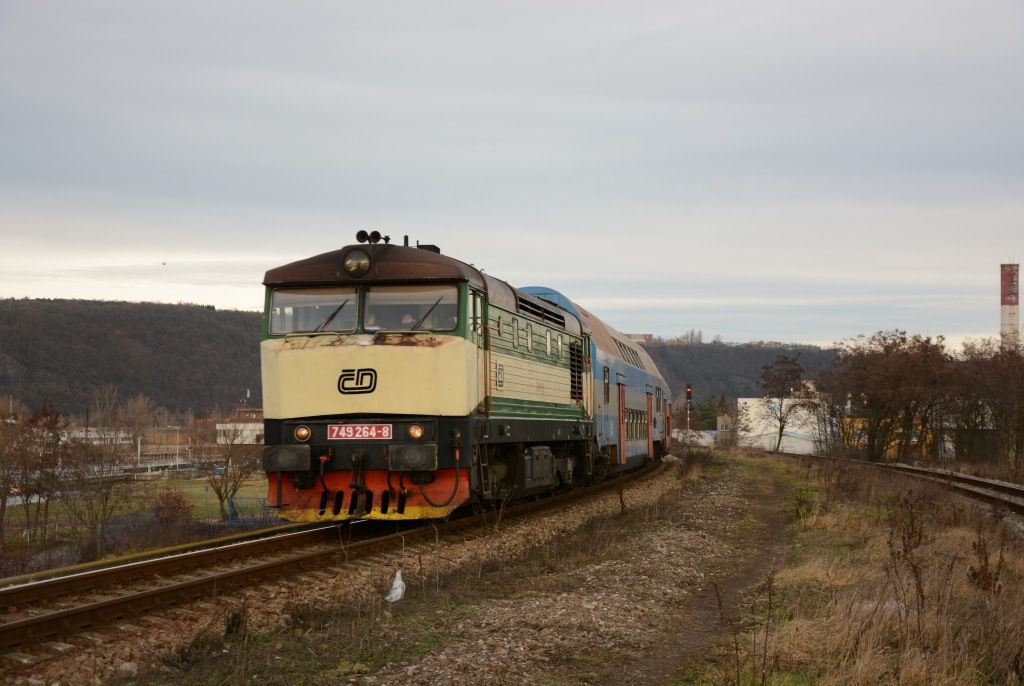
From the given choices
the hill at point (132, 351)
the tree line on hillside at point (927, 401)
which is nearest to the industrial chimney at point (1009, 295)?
the tree line on hillside at point (927, 401)

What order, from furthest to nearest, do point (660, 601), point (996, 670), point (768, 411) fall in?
point (768, 411), point (660, 601), point (996, 670)

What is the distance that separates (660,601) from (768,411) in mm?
58206

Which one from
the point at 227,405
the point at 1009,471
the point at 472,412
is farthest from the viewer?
the point at 227,405

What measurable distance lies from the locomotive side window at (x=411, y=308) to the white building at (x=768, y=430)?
53.5 meters

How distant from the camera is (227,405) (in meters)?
142

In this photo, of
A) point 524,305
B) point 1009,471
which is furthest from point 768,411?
point 524,305

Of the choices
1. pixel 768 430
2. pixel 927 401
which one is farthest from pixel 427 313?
pixel 768 430

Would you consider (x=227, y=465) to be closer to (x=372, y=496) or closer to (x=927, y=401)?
(x=927, y=401)

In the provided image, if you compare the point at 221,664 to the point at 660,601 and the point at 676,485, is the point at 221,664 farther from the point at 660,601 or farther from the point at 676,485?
the point at 676,485

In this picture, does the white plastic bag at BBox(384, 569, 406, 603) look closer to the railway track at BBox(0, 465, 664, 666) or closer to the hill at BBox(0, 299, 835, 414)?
the railway track at BBox(0, 465, 664, 666)

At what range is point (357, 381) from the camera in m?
13.1

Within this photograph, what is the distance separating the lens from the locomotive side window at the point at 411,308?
1335 centimetres

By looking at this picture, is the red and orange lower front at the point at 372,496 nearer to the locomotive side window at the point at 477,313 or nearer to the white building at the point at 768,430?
the locomotive side window at the point at 477,313

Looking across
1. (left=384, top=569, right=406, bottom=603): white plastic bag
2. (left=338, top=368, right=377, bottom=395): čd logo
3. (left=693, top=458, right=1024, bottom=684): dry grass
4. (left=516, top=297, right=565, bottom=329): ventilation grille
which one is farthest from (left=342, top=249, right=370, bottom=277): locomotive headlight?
(left=693, top=458, right=1024, bottom=684): dry grass
